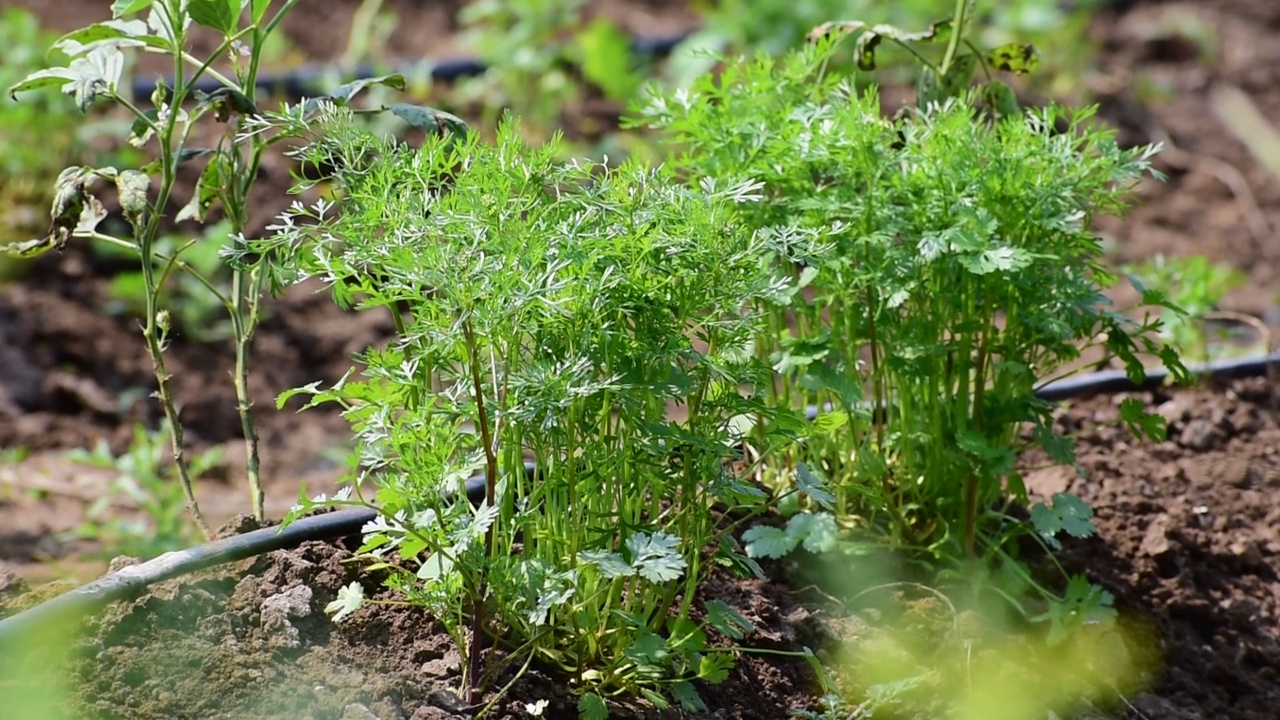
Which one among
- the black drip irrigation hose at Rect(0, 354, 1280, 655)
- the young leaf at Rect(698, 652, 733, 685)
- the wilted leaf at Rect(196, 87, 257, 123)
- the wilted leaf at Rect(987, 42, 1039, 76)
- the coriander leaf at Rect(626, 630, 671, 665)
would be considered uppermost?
the wilted leaf at Rect(987, 42, 1039, 76)

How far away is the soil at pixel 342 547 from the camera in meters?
2.10

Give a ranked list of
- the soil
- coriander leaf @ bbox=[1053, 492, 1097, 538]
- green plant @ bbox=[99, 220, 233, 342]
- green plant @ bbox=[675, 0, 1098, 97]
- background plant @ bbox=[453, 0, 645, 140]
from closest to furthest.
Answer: the soil
coriander leaf @ bbox=[1053, 492, 1097, 538]
green plant @ bbox=[99, 220, 233, 342]
background plant @ bbox=[453, 0, 645, 140]
green plant @ bbox=[675, 0, 1098, 97]

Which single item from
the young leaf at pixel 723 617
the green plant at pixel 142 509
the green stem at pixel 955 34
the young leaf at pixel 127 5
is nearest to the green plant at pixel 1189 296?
the green stem at pixel 955 34

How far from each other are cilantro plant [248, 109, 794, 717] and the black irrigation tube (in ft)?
9.62

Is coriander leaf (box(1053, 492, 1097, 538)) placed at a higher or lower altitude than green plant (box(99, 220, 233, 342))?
lower

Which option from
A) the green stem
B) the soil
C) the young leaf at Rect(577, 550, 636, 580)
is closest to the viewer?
the young leaf at Rect(577, 550, 636, 580)

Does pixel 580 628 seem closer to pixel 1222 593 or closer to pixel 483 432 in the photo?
pixel 483 432

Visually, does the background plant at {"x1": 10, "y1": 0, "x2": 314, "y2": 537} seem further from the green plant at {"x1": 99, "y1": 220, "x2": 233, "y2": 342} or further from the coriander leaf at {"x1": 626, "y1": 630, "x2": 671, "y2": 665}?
the green plant at {"x1": 99, "y1": 220, "x2": 233, "y2": 342}

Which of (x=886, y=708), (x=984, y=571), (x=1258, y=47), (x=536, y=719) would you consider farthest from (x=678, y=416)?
(x=1258, y=47)

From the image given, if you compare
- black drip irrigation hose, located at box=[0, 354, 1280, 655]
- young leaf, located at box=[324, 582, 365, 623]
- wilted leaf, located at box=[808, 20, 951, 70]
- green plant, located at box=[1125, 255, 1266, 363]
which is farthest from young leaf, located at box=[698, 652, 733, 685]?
green plant, located at box=[1125, 255, 1266, 363]

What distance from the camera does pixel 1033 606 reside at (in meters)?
2.75

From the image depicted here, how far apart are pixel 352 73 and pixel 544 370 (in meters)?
3.76

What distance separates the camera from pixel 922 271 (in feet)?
8.23

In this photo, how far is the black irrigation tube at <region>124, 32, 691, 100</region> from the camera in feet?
16.6
